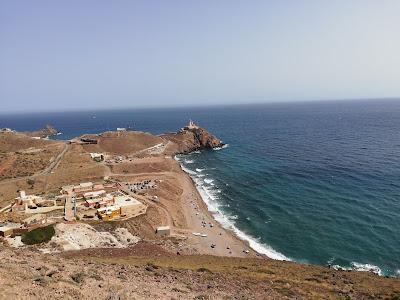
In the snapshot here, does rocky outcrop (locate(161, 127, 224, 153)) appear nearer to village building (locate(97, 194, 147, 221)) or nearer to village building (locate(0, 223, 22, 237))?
village building (locate(97, 194, 147, 221))

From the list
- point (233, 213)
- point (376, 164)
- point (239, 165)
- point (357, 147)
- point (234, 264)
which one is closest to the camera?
point (234, 264)

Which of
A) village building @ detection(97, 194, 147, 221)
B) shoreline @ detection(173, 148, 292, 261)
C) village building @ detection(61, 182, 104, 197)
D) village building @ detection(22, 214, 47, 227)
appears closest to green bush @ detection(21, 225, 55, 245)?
village building @ detection(22, 214, 47, 227)

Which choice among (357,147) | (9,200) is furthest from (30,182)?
(357,147)

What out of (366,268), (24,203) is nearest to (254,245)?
(366,268)

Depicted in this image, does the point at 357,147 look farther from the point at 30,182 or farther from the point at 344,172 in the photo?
the point at 30,182

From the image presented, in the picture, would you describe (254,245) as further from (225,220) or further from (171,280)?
(171,280)

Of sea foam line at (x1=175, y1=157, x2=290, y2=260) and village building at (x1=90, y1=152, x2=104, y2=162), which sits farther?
village building at (x1=90, y1=152, x2=104, y2=162)
